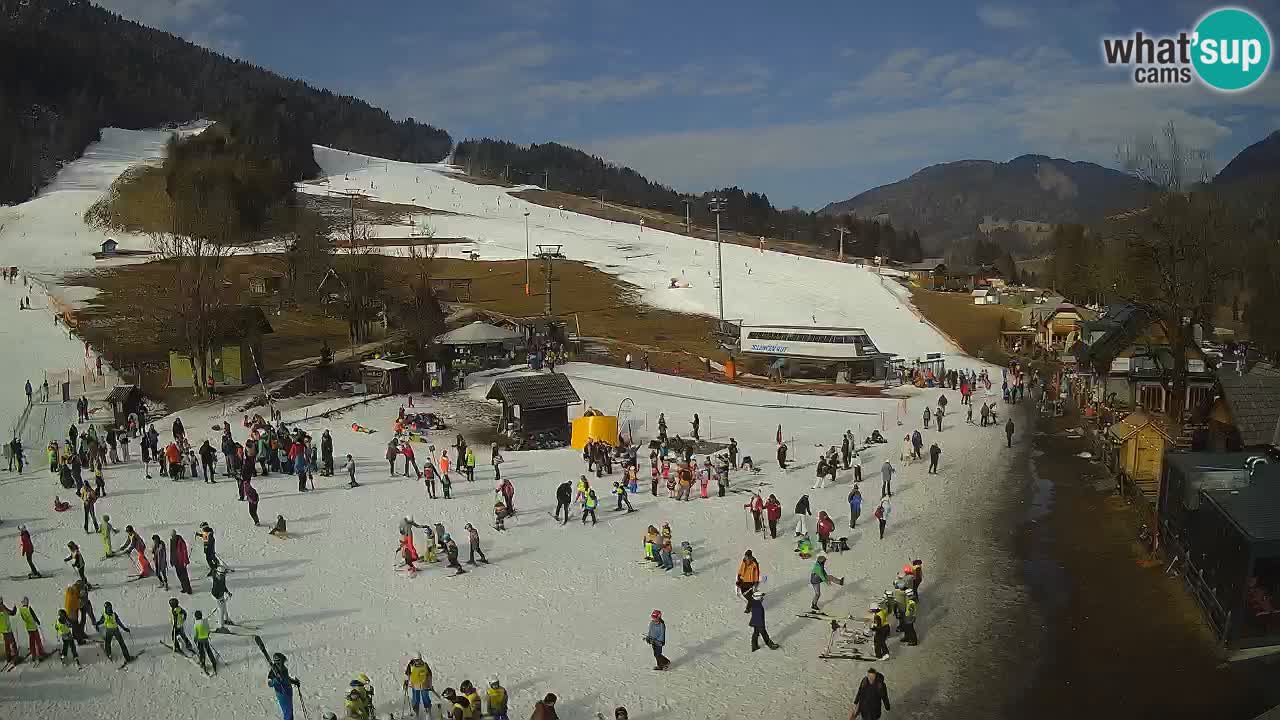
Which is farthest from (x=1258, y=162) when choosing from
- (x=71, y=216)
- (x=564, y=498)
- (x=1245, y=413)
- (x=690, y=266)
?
(x=71, y=216)

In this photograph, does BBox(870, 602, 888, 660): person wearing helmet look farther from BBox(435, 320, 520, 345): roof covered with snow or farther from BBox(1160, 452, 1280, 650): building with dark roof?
BBox(435, 320, 520, 345): roof covered with snow

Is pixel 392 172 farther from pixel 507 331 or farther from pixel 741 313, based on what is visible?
pixel 507 331

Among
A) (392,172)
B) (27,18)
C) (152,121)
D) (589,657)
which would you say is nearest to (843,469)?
(589,657)

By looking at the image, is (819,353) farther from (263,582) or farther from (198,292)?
(263,582)

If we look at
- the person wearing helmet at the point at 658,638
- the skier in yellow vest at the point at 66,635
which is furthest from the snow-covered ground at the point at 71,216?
the person wearing helmet at the point at 658,638

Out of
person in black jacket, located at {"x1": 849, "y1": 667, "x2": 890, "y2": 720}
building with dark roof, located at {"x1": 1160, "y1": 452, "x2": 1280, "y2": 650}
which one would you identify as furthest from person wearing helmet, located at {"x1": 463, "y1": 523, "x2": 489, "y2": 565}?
building with dark roof, located at {"x1": 1160, "y1": 452, "x2": 1280, "y2": 650}
